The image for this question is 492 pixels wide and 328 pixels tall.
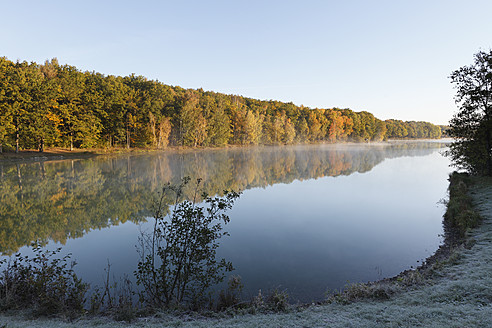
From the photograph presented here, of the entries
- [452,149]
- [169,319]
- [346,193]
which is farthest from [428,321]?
[452,149]

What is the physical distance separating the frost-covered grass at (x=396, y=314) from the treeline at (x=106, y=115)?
47.3m

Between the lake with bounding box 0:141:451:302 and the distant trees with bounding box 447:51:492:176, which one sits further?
the distant trees with bounding box 447:51:492:176

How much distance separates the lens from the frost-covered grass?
4.14 meters

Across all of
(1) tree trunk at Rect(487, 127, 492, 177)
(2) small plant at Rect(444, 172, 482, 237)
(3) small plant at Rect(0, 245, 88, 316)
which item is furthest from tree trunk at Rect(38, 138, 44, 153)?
(1) tree trunk at Rect(487, 127, 492, 177)

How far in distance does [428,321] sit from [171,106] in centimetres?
7461

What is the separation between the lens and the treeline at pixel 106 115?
42484 mm

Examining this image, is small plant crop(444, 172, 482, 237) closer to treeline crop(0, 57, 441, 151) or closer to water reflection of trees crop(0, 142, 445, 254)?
water reflection of trees crop(0, 142, 445, 254)

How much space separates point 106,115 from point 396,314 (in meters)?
65.1

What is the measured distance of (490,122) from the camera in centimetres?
1794

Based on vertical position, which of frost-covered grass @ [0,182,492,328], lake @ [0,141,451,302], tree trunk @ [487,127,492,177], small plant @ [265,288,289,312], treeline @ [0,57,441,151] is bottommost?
lake @ [0,141,451,302]

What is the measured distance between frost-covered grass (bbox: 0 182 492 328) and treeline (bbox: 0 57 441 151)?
47304 millimetres

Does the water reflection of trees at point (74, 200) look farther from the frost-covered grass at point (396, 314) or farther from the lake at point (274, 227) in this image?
the frost-covered grass at point (396, 314)

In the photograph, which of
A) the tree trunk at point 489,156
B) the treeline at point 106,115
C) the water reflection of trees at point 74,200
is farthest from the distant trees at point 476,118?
the treeline at point 106,115

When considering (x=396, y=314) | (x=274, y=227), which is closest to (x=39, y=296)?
(x=396, y=314)
